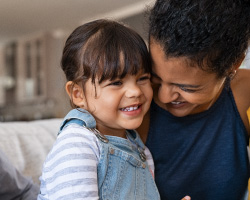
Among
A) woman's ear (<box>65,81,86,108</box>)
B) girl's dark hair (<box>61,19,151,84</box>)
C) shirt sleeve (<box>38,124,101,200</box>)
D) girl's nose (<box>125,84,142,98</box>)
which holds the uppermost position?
girl's dark hair (<box>61,19,151,84</box>)

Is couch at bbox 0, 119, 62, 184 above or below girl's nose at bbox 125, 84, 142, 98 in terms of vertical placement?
below

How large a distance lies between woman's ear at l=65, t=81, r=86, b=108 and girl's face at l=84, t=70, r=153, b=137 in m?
0.02

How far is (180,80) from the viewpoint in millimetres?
954

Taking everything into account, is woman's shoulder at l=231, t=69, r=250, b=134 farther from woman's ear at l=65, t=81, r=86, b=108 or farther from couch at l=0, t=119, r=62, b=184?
couch at l=0, t=119, r=62, b=184

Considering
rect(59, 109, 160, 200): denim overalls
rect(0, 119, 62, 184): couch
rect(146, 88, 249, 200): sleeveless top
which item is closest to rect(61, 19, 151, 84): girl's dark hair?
rect(59, 109, 160, 200): denim overalls

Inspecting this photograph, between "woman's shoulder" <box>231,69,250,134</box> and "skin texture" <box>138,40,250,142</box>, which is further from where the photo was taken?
"woman's shoulder" <box>231,69,250,134</box>

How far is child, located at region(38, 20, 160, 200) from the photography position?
32.4 inches

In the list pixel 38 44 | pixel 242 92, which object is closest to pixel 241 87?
pixel 242 92

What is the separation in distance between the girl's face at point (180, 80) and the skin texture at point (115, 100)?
4 centimetres

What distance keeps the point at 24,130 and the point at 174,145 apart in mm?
652

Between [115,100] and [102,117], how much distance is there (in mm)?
63

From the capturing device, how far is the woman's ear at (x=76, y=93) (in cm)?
98

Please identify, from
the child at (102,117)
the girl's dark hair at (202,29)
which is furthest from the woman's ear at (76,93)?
the girl's dark hair at (202,29)

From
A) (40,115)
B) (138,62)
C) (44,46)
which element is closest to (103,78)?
(138,62)
